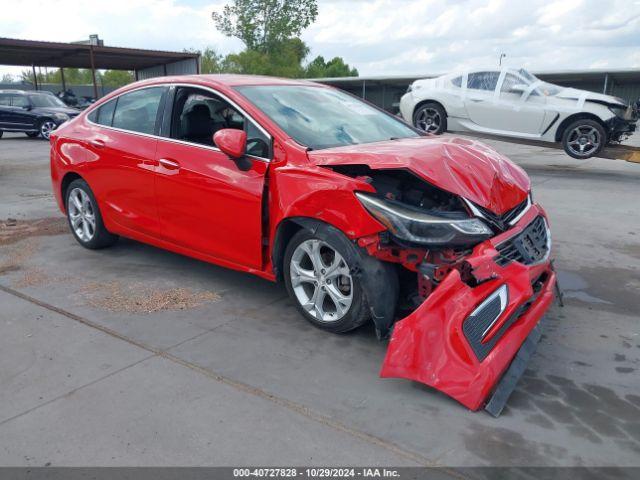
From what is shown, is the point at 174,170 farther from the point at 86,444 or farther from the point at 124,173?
the point at 86,444

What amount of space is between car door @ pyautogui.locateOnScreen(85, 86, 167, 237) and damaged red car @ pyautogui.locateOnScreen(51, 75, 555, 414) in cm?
2

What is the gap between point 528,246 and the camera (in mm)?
3582

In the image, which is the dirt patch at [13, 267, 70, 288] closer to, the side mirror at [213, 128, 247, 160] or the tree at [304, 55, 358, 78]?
the side mirror at [213, 128, 247, 160]

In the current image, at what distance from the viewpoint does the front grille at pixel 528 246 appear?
130 inches

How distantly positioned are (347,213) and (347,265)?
1.04 feet

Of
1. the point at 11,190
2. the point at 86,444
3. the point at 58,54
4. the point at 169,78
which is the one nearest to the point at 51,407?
the point at 86,444

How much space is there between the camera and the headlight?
10.5 feet

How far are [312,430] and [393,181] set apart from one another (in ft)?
5.27

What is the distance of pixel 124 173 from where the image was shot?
4.96 meters

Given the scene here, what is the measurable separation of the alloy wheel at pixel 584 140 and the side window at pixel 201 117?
876 centimetres

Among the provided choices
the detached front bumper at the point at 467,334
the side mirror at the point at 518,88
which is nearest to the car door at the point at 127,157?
the detached front bumper at the point at 467,334

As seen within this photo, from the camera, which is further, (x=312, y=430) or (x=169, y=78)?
(x=169, y=78)

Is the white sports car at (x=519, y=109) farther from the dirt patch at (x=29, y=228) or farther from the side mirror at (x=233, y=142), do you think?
the side mirror at (x=233, y=142)

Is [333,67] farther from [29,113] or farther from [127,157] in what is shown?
[127,157]
